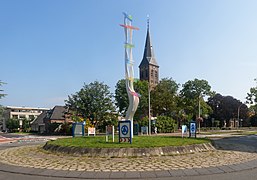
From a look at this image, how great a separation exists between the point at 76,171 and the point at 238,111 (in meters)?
84.0

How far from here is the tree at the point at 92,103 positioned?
4738 centimetres

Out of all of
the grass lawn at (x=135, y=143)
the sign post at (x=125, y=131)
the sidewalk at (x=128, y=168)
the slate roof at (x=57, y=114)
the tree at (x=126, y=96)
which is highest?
the tree at (x=126, y=96)

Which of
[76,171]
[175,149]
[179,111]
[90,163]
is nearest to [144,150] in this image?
[175,149]

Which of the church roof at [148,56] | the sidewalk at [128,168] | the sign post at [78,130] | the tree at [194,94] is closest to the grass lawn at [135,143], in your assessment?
the sidewalk at [128,168]

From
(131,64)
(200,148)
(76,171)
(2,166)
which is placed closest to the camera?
(76,171)

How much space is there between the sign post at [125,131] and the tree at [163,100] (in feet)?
152

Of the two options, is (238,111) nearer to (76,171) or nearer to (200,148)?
(200,148)

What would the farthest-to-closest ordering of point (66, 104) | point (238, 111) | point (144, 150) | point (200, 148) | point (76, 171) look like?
point (238, 111) → point (66, 104) → point (200, 148) → point (144, 150) → point (76, 171)

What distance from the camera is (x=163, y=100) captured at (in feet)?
205

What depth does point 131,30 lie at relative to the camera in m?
20.9

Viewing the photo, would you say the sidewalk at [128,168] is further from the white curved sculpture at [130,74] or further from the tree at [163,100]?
the tree at [163,100]

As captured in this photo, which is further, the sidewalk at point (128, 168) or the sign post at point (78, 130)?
the sign post at point (78, 130)

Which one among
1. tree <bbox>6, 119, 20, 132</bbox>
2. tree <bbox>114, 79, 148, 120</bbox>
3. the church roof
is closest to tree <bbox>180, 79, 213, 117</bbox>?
tree <bbox>114, 79, 148, 120</bbox>

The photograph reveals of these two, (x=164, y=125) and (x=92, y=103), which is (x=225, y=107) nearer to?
(x=164, y=125)
